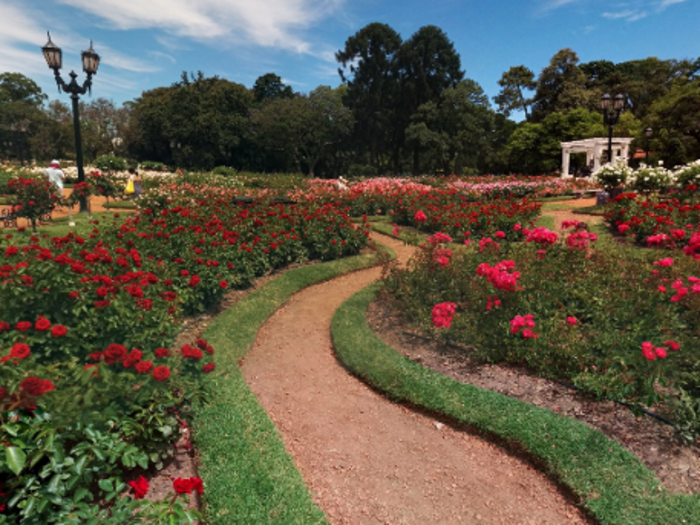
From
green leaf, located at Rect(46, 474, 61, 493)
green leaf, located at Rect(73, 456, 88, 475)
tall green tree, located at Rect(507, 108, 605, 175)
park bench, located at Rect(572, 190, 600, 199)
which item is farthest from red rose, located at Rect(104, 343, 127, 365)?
tall green tree, located at Rect(507, 108, 605, 175)

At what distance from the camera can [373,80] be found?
3228cm

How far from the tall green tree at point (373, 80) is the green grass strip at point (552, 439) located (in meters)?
30.1

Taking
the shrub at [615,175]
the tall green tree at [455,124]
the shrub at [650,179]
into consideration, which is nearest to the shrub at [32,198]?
the shrub at [615,175]

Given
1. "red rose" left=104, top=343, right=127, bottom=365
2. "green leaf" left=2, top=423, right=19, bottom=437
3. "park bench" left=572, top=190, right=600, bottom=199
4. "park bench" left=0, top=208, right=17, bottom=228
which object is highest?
"park bench" left=572, top=190, right=600, bottom=199

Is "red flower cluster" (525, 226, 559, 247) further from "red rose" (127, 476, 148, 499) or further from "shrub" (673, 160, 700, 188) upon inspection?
"shrub" (673, 160, 700, 188)

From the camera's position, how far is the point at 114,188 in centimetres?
1242

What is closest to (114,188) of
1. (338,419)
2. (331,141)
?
(338,419)

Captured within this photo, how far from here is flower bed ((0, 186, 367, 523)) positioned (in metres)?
2.02

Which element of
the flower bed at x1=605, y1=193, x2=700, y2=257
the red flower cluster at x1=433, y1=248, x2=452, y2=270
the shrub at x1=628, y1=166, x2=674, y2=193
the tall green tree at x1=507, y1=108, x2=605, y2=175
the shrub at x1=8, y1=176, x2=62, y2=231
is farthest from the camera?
the tall green tree at x1=507, y1=108, x2=605, y2=175

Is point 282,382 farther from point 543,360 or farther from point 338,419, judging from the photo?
point 543,360

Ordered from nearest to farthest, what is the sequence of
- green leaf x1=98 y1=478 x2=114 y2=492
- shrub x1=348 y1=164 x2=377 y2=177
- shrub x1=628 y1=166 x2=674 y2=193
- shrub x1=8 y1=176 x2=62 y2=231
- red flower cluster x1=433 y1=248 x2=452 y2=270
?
1. green leaf x1=98 y1=478 x2=114 y2=492
2. red flower cluster x1=433 y1=248 x2=452 y2=270
3. shrub x1=8 y1=176 x2=62 y2=231
4. shrub x1=628 y1=166 x2=674 y2=193
5. shrub x1=348 y1=164 x2=377 y2=177

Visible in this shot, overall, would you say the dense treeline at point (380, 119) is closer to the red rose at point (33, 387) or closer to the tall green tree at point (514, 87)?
the tall green tree at point (514, 87)

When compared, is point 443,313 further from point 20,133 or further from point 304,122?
point 20,133

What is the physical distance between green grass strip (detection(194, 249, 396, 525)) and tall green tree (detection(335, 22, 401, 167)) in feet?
98.8
